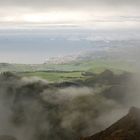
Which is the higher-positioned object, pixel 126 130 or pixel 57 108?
pixel 126 130

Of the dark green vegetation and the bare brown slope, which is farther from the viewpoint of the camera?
the dark green vegetation

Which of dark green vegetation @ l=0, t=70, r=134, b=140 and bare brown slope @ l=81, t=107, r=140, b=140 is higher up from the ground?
bare brown slope @ l=81, t=107, r=140, b=140

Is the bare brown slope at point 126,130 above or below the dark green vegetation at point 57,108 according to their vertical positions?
above

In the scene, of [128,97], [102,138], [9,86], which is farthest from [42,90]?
[102,138]

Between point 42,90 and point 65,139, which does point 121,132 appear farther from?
point 42,90

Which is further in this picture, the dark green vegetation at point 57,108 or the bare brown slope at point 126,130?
the dark green vegetation at point 57,108
